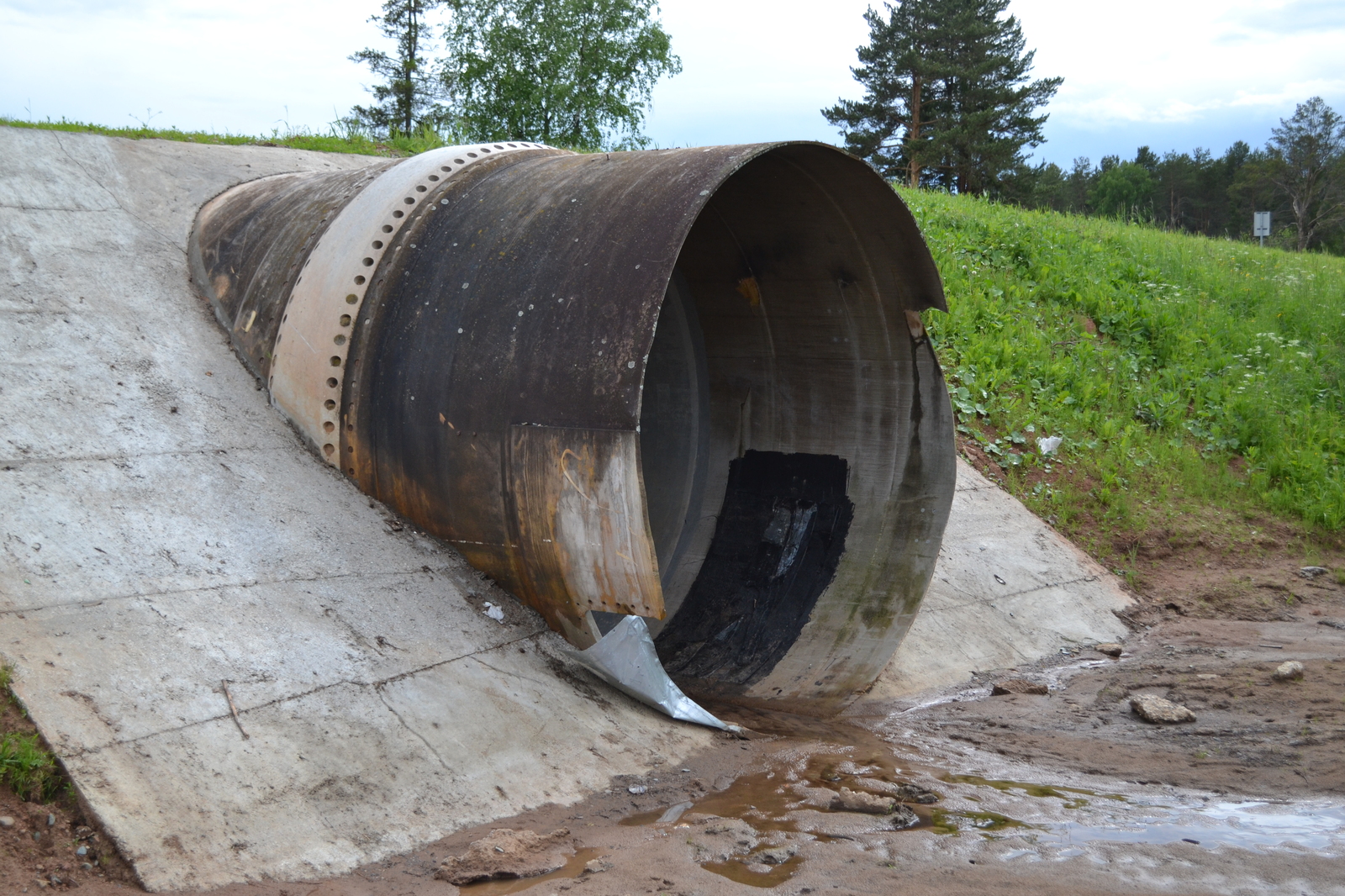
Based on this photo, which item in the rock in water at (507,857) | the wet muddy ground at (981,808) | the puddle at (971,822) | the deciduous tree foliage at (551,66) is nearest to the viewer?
the wet muddy ground at (981,808)

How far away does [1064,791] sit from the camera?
145 inches

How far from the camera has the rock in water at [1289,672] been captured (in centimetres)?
500

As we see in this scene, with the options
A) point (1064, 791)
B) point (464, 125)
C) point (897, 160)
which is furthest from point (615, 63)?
point (1064, 791)

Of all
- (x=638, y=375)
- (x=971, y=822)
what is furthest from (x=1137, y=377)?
(x=638, y=375)

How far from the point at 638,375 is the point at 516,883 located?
1.74m

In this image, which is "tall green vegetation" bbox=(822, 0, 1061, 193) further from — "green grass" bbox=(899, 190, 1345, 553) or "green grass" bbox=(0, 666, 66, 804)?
"green grass" bbox=(0, 666, 66, 804)

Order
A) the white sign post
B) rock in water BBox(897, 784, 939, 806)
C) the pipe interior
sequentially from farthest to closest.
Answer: the white sign post, the pipe interior, rock in water BBox(897, 784, 939, 806)

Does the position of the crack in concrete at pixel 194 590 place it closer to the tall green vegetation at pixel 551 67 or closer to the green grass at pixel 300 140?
the green grass at pixel 300 140

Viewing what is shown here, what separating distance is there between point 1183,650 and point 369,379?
4.97 metres

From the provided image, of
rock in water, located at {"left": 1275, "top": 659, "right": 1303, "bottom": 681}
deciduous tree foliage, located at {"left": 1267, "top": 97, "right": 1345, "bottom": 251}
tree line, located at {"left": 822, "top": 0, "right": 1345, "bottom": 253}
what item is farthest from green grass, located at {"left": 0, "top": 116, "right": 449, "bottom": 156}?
deciduous tree foliage, located at {"left": 1267, "top": 97, "right": 1345, "bottom": 251}

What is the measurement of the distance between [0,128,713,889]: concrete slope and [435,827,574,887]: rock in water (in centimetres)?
22

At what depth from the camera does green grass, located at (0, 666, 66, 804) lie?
2803 mm

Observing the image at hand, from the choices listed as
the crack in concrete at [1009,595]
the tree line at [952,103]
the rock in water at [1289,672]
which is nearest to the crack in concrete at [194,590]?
the crack in concrete at [1009,595]

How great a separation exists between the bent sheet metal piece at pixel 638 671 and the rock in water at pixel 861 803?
84cm
